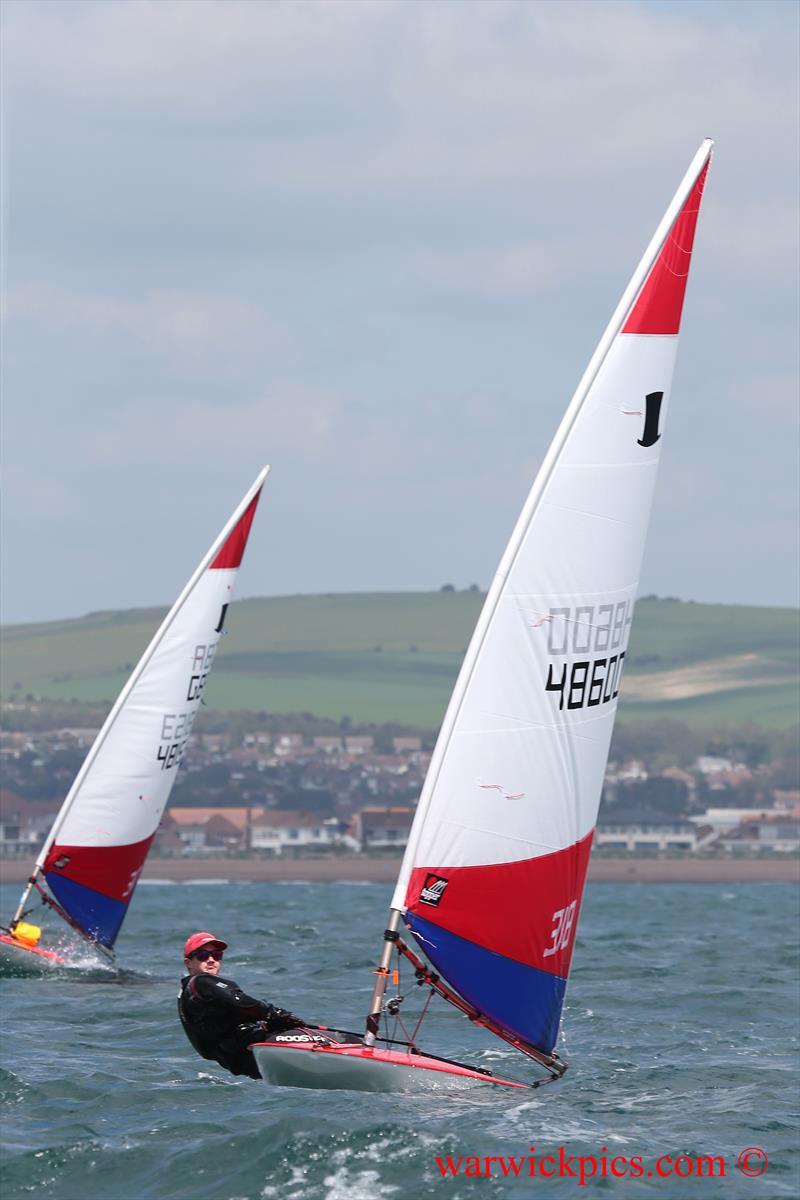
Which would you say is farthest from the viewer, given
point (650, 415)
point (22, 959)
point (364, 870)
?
point (364, 870)

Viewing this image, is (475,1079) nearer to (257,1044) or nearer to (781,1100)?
(257,1044)

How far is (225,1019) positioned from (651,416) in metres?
5.93

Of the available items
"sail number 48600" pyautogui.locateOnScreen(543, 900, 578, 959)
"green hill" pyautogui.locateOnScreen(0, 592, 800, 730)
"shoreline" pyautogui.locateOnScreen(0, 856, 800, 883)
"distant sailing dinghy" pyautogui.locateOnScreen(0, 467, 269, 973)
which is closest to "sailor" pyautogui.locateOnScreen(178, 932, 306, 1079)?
"sail number 48600" pyautogui.locateOnScreen(543, 900, 578, 959)

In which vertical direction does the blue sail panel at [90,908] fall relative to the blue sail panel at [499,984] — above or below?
below

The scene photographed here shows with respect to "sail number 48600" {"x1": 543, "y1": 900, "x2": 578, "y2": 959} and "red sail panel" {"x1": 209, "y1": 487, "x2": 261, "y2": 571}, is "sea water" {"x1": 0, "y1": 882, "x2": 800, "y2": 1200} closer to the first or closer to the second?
"sail number 48600" {"x1": 543, "y1": 900, "x2": 578, "y2": 959}

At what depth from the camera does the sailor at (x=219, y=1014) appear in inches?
543

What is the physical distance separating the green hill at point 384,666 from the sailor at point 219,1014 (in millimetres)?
153155

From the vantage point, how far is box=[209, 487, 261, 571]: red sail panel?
26172 mm

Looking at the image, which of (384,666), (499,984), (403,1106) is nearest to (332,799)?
(384,666)

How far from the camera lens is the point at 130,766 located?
26000 millimetres

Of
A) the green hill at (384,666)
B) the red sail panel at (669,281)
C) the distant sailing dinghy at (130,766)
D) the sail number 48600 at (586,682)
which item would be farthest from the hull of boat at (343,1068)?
the green hill at (384,666)

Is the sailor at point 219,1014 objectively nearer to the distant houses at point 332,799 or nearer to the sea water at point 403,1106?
the sea water at point 403,1106

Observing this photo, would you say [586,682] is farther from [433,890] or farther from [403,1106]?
[403,1106]

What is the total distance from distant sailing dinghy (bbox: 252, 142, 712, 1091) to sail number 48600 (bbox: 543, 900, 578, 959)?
2cm
